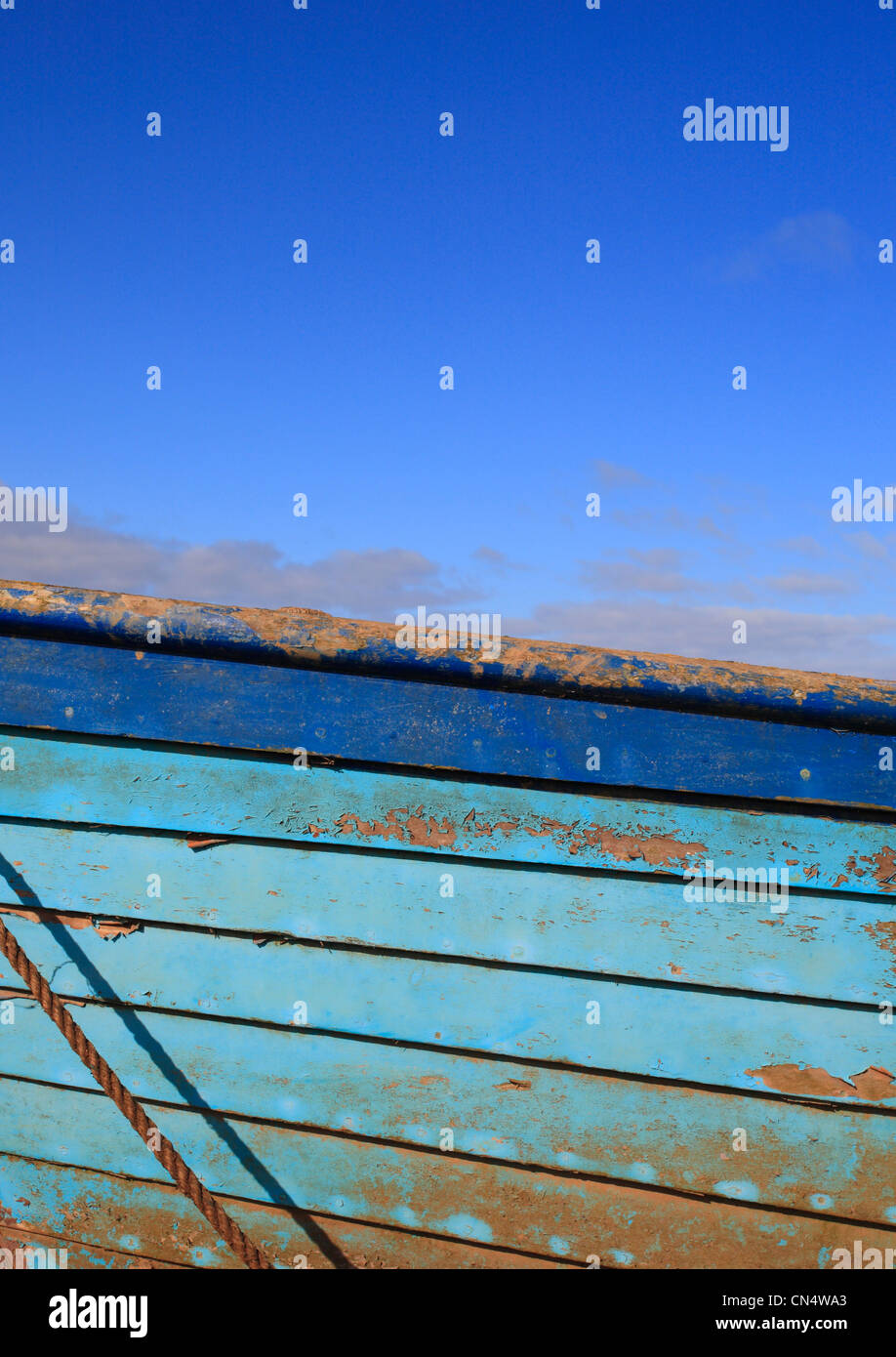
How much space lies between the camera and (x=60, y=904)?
1911 millimetres

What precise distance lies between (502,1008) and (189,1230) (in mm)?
1055

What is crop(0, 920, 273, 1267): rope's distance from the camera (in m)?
1.68

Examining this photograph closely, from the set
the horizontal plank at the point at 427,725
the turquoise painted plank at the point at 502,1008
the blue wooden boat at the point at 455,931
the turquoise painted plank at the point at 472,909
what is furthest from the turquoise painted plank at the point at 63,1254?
the horizontal plank at the point at 427,725

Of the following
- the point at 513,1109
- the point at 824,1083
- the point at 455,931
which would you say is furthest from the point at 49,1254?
the point at 824,1083

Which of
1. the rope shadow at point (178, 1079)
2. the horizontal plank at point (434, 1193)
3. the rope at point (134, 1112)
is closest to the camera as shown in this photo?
the rope at point (134, 1112)

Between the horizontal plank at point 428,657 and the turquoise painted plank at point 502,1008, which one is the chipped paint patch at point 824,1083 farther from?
the horizontal plank at point 428,657

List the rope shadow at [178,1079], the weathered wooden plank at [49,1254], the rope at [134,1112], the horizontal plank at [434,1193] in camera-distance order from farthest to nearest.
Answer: the weathered wooden plank at [49,1254]
the rope shadow at [178,1079]
the horizontal plank at [434,1193]
the rope at [134,1112]

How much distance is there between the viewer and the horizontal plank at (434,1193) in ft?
5.86

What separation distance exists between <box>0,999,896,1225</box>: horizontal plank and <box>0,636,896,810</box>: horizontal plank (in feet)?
2.43

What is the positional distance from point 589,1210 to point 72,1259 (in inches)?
56.3

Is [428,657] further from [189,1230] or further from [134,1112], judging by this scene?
[189,1230]

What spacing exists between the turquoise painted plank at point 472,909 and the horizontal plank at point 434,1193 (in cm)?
54

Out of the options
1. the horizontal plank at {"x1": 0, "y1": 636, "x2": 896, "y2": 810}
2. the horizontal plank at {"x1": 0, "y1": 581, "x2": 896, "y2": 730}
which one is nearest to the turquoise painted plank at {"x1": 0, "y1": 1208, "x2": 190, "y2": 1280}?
the horizontal plank at {"x1": 0, "y1": 636, "x2": 896, "y2": 810}

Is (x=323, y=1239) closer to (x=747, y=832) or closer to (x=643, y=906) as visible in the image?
(x=643, y=906)
